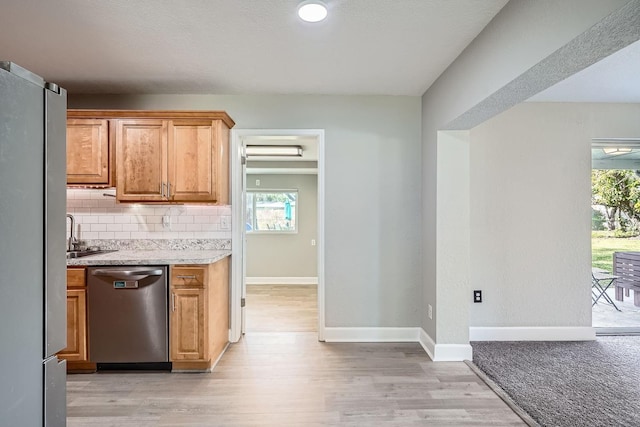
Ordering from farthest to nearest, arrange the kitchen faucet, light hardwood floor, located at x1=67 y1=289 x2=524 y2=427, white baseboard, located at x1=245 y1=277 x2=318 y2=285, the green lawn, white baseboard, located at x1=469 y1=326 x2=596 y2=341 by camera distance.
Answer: white baseboard, located at x1=245 y1=277 x2=318 y2=285
the green lawn
white baseboard, located at x1=469 y1=326 x2=596 y2=341
the kitchen faucet
light hardwood floor, located at x1=67 y1=289 x2=524 y2=427

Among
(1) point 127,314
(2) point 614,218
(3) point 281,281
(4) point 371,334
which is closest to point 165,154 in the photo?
(1) point 127,314

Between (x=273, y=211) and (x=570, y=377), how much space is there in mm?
5157

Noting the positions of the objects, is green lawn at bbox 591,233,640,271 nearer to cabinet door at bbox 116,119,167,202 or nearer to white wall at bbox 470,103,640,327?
white wall at bbox 470,103,640,327

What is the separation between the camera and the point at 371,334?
359cm

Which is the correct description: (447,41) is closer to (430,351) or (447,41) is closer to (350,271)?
(350,271)

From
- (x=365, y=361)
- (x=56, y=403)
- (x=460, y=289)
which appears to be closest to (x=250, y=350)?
(x=365, y=361)

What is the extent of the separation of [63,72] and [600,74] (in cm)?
436

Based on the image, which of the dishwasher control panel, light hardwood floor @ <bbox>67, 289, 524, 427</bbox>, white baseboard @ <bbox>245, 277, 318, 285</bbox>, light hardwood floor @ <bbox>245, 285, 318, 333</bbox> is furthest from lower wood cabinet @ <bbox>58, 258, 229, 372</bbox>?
white baseboard @ <bbox>245, 277, 318, 285</bbox>

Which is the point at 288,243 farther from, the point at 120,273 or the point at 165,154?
the point at 120,273

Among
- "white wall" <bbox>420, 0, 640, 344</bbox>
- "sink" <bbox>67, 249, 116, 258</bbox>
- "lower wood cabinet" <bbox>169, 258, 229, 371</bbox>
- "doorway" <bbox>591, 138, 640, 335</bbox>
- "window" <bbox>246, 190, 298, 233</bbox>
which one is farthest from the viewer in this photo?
"window" <bbox>246, 190, 298, 233</bbox>

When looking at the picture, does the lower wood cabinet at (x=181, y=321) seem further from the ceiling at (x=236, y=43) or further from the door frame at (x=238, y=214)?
the ceiling at (x=236, y=43)

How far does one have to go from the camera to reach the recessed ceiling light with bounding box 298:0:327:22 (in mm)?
1993

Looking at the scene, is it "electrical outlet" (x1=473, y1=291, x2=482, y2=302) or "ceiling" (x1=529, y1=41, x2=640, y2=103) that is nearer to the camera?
"ceiling" (x1=529, y1=41, x2=640, y2=103)

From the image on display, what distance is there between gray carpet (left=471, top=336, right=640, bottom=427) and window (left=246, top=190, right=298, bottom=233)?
415 centimetres
